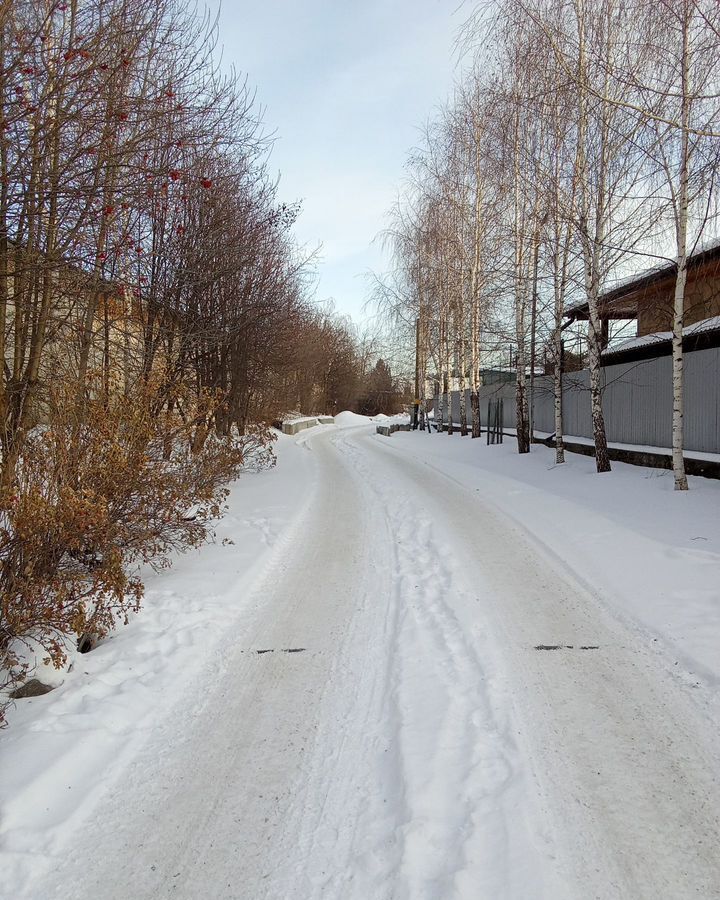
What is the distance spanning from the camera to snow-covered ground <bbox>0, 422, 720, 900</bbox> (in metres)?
2.07

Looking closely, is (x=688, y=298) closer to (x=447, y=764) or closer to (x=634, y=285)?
(x=634, y=285)

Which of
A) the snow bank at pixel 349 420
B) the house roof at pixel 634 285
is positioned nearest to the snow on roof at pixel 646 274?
the house roof at pixel 634 285

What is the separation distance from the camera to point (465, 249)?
20484mm

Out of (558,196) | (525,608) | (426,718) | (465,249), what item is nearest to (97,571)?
(426,718)

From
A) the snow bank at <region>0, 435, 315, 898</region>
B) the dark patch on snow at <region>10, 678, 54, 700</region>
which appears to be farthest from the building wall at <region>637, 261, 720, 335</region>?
the dark patch on snow at <region>10, 678, 54, 700</region>

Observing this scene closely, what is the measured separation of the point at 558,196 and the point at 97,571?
10.4 meters

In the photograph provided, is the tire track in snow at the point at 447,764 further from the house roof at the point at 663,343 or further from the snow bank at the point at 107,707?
the house roof at the point at 663,343

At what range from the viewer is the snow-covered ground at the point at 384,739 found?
6.78ft

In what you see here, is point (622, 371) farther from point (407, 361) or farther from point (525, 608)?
point (407, 361)

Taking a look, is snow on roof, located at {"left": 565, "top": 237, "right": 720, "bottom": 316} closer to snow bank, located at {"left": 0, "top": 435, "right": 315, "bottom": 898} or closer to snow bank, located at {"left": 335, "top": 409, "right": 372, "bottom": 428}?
snow bank, located at {"left": 0, "top": 435, "right": 315, "bottom": 898}

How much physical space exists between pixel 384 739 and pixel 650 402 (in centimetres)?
1208

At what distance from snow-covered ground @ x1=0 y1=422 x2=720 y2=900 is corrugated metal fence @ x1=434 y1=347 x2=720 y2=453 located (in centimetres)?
563

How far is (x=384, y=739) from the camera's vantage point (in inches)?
112

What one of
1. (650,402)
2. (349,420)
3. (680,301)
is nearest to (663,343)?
(650,402)
